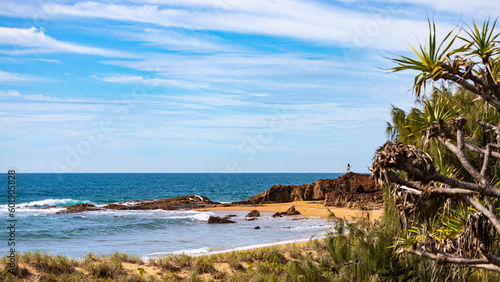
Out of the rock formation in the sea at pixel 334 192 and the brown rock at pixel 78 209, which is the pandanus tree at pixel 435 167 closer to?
the rock formation in the sea at pixel 334 192

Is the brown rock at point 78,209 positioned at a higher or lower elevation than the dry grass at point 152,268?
lower

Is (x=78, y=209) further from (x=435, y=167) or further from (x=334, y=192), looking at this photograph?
(x=435, y=167)

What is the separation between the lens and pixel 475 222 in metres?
7.01

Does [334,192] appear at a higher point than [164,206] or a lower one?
higher

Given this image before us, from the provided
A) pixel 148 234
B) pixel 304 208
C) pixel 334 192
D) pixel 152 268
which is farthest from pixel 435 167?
pixel 334 192

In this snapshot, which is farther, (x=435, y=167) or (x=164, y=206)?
(x=164, y=206)

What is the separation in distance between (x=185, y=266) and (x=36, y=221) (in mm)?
24519

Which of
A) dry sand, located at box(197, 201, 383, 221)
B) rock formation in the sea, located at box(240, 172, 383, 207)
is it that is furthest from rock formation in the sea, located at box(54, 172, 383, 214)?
dry sand, located at box(197, 201, 383, 221)

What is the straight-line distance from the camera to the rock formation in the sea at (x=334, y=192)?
40.2 metres

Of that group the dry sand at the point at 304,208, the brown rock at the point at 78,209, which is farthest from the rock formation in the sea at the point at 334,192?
the brown rock at the point at 78,209

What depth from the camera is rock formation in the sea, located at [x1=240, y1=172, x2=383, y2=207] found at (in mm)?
40188

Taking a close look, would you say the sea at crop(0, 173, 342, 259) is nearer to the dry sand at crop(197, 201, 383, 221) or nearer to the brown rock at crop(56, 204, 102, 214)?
the dry sand at crop(197, 201, 383, 221)

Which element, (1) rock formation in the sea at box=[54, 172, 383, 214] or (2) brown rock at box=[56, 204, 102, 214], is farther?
(2) brown rock at box=[56, 204, 102, 214]

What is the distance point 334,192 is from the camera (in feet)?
140
